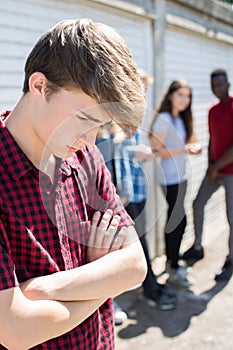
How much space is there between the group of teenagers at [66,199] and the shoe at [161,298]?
2.63 meters

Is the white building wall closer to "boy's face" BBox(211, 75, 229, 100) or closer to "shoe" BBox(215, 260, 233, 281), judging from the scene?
"boy's face" BBox(211, 75, 229, 100)

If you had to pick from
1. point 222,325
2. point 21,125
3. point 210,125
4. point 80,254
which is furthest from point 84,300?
point 210,125

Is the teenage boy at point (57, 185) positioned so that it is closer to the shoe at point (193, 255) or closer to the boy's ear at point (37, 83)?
the boy's ear at point (37, 83)

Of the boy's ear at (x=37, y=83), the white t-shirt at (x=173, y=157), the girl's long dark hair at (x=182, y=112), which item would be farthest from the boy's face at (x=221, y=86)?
the boy's ear at (x=37, y=83)

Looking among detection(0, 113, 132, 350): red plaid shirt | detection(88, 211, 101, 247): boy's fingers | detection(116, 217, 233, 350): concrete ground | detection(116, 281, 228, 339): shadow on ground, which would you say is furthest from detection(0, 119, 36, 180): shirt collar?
detection(116, 281, 228, 339): shadow on ground

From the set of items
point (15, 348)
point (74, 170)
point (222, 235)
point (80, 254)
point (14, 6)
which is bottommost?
point (222, 235)

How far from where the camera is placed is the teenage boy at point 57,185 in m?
1.13

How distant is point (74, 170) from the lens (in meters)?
1.38

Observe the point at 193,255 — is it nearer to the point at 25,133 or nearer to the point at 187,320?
the point at 187,320

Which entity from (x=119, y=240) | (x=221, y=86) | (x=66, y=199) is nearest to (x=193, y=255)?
(x=221, y=86)

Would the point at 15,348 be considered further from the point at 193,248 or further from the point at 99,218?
the point at 193,248

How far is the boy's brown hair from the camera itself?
1.12 metres

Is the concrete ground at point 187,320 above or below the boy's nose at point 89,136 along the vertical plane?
below

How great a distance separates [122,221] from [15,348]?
0.47m
